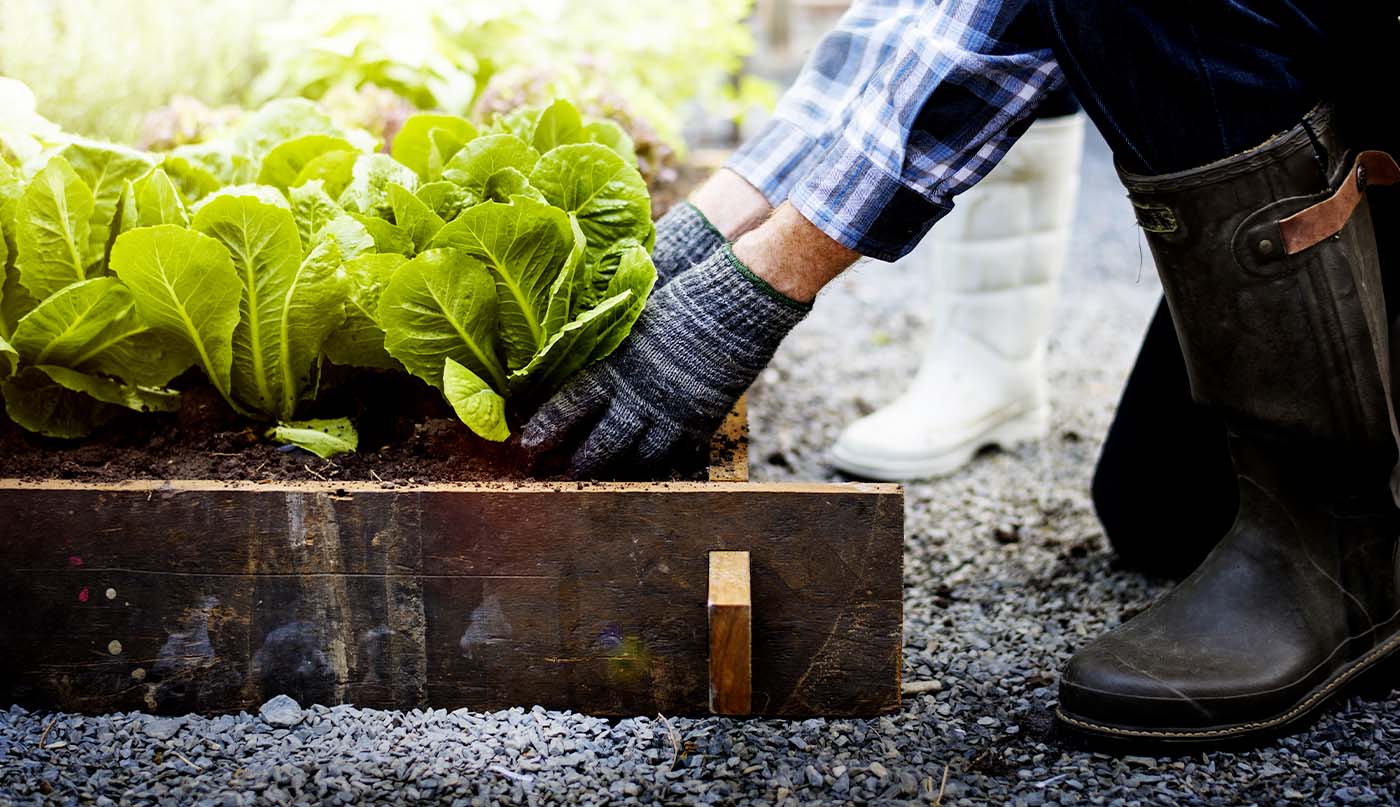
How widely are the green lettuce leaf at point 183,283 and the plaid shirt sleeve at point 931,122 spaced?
2.14 ft

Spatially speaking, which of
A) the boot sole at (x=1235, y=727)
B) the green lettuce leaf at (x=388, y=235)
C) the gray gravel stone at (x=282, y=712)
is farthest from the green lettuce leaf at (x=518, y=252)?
the boot sole at (x=1235, y=727)

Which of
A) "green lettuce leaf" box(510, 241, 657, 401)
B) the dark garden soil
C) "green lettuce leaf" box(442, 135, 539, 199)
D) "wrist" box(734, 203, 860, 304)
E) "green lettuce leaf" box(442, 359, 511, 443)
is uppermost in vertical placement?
"green lettuce leaf" box(442, 135, 539, 199)

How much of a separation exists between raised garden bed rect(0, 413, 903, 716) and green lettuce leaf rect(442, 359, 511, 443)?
70mm

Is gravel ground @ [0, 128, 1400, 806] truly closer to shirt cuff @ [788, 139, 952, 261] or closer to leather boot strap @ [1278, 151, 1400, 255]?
leather boot strap @ [1278, 151, 1400, 255]

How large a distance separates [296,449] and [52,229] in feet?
1.26

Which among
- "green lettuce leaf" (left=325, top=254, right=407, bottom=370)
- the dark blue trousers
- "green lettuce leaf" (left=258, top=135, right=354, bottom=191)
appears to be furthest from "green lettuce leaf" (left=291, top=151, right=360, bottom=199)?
the dark blue trousers

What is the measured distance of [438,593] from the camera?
129 centimetres

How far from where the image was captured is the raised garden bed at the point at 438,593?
4.16 ft

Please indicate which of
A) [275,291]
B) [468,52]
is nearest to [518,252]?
[275,291]

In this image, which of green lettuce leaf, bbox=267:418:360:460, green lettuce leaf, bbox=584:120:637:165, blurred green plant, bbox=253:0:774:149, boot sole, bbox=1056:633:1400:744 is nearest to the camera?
boot sole, bbox=1056:633:1400:744

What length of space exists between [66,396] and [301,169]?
1.44ft

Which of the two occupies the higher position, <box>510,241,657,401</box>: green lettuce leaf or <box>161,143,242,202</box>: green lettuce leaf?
<box>161,143,242,202</box>: green lettuce leaf

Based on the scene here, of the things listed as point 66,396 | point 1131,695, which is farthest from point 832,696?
point 66,396

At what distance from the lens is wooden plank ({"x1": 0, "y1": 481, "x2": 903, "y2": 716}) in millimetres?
1267
